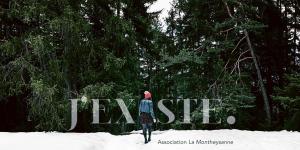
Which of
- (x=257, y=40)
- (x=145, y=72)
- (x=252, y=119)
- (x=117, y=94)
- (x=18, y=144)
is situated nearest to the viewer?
(x=18, y=144)

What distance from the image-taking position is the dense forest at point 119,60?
68.0 feet

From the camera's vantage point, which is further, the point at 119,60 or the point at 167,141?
the point at 119,60

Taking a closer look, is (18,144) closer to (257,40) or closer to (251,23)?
(251,23)

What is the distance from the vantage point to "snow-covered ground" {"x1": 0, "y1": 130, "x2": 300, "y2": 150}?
1351cm

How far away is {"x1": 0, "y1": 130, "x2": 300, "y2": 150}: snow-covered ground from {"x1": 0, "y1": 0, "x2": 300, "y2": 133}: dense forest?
3.38 meters

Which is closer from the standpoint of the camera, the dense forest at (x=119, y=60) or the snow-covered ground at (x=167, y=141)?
the snow-covered ground at (x=167, y=141)

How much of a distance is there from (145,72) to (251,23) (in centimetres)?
2005

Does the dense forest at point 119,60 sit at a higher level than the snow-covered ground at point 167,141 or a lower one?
higher

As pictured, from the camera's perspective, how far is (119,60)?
22.4 m

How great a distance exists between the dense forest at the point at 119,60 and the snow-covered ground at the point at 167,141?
11.1ft

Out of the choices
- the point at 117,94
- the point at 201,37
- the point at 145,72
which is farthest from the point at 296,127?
the point at 145,72

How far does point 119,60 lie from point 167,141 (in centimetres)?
754

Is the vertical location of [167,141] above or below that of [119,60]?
below

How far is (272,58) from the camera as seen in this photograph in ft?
98.8
